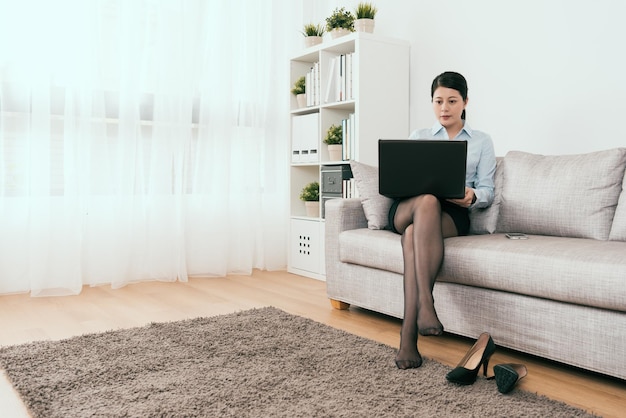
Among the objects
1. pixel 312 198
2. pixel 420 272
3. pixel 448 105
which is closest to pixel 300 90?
pixel 312 198

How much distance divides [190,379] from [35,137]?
2047 millimetres

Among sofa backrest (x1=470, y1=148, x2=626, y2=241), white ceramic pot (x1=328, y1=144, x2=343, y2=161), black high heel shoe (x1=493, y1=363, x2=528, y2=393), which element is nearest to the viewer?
black high heel shoe (x1=493, y1=363, x2=528, y2=393)

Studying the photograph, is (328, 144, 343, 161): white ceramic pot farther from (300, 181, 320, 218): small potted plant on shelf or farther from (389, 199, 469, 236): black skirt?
(389, 199, 469, 236): black skirt

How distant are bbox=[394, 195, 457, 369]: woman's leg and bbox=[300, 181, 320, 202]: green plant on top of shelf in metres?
1.68

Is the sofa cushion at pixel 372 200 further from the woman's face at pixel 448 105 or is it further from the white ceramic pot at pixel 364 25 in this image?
the white ceramic pot at pixel 364 25

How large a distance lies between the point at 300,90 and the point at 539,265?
96.1 inches

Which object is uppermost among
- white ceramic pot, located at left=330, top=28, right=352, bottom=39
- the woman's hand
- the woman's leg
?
white ceramic pot, located at left=330, top=28, right=352, bottom=39

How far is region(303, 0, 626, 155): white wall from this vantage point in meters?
2.71

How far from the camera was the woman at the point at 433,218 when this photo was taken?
1.94m

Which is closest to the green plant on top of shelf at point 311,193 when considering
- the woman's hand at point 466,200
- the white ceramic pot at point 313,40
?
the white ceramic pot at point 313,40

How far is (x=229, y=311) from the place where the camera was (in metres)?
2.79

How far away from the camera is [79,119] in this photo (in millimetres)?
3338

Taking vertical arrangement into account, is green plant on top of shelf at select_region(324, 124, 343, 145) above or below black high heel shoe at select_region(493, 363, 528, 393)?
above

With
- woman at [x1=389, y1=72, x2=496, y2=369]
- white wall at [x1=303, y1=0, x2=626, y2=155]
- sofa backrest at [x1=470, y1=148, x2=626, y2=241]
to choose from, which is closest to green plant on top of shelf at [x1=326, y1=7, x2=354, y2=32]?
white wall at [x1=303, y1=0, x2=626, y2=155]
